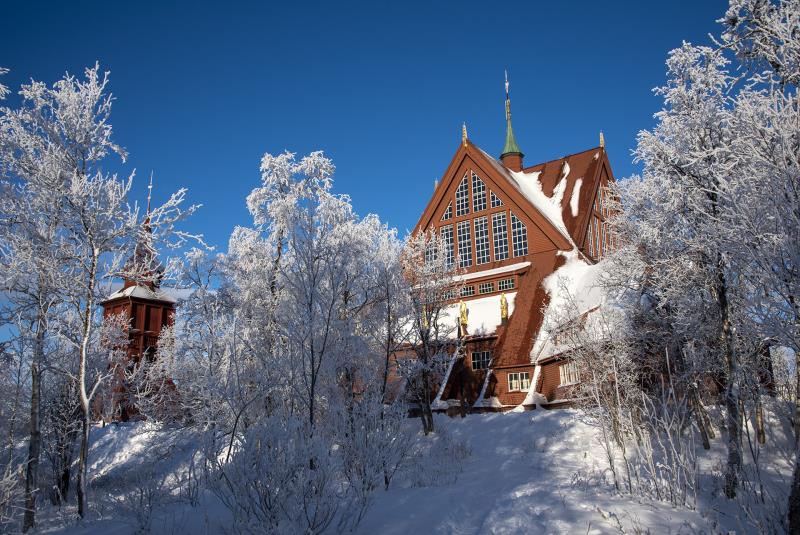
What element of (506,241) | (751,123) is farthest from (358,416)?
(506,241)

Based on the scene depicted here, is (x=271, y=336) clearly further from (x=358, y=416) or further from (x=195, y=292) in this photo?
(x=358, y=416)

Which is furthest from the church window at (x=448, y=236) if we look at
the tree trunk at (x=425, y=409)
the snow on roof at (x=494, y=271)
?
the tree trunk at (x=425, y=409)

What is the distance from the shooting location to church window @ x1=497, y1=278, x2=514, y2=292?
31.3 metres

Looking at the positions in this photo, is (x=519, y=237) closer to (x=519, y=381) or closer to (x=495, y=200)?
(x=495, y=200)

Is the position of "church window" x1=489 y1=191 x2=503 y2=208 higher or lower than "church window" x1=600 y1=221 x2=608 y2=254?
higher

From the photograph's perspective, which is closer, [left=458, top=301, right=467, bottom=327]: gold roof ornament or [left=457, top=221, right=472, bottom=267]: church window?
[left=458, top=301, right=467, bottom=327]: gold roof ornament

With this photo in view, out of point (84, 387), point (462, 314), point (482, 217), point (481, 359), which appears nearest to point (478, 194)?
point (482, 217)

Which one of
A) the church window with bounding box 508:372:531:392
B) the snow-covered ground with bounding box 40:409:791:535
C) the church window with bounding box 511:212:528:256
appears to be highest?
the church window with bounding box 511:212:528:256

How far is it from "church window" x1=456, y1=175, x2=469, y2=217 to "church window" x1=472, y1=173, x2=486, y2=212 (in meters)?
0.47

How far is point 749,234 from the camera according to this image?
748cm

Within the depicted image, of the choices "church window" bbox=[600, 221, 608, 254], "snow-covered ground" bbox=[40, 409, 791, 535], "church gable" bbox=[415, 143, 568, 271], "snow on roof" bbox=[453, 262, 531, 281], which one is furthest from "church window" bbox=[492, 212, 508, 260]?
"snow-covered ground" bbox=[40, 409, 791, 535]

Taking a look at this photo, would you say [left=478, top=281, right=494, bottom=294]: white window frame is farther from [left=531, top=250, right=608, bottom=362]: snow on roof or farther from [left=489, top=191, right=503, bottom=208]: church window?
[left=489, top=191, right=503, bottom=208]: church window

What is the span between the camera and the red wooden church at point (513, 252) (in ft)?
86.2

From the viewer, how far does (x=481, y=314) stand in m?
31.1
